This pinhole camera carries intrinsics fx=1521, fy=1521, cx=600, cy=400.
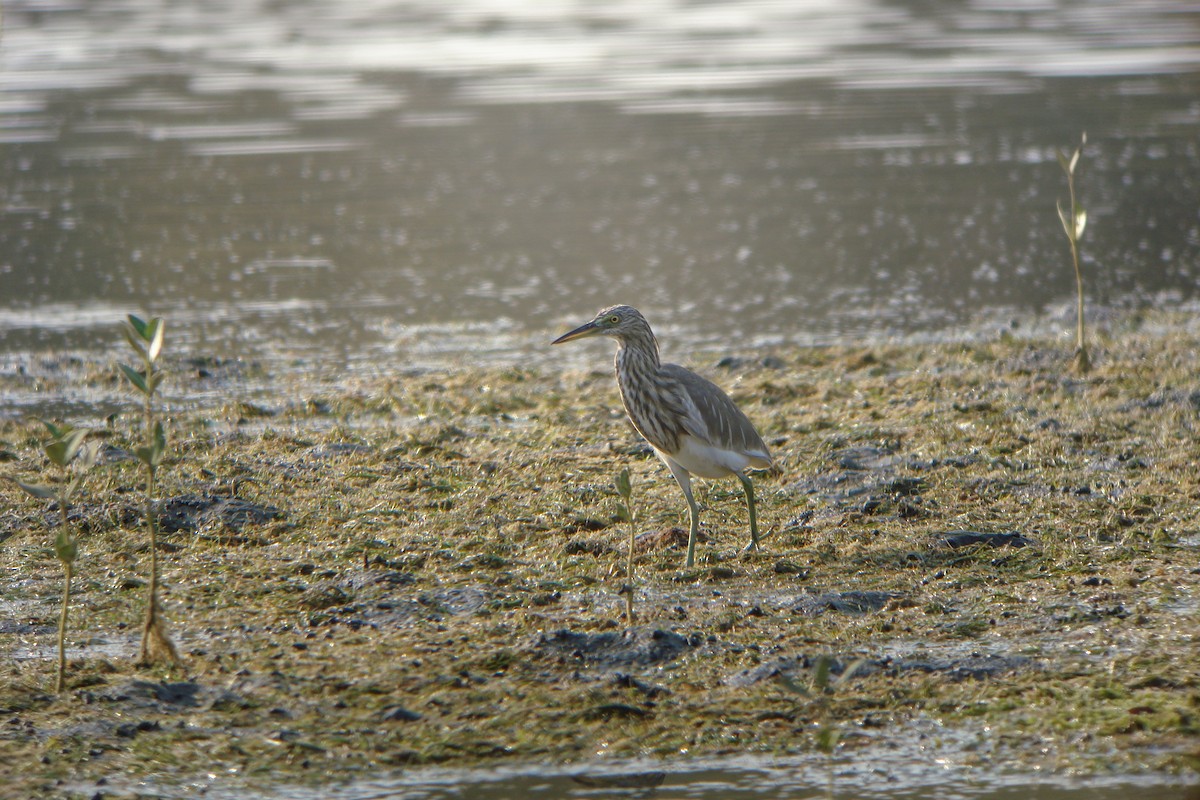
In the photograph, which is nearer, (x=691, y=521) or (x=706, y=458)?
(x=691, y=521)

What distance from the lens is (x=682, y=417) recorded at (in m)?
6.14

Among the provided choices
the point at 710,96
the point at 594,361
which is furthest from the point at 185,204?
the point at 710,96

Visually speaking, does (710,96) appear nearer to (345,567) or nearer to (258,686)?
(345,567)

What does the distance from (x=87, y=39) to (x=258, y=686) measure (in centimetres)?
2334

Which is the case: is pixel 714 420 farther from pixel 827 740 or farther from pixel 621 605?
pixel 827 740

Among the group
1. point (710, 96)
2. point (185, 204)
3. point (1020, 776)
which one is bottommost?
point (1020, 776)

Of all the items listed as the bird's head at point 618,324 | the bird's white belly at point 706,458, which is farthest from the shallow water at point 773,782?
the bird's head at point 618,324

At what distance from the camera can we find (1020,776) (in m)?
4.16

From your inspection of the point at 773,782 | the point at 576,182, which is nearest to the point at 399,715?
the point at 773,782

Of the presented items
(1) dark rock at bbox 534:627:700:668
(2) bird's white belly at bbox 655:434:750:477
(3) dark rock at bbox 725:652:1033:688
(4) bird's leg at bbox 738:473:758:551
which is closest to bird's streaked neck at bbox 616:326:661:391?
(2) bird's white belly at bbox 655:434:750:477

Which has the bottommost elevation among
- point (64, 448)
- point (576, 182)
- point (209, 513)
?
point (209, 513)

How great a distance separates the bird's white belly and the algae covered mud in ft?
0.95

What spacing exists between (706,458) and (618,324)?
74cm

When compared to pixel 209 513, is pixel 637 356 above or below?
above
